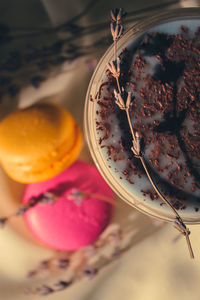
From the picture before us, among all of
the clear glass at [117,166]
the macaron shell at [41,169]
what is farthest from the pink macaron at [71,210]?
the clear glass at [117,166]

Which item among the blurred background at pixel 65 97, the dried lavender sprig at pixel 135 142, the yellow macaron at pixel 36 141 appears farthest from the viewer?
the blurred background at pixel 65 97

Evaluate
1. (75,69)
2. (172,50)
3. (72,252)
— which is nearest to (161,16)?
(172,50)

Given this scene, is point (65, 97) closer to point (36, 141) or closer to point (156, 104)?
point (36, 141)

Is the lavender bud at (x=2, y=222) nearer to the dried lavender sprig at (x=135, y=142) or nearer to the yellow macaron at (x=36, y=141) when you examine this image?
the yellow macaron at (x=36, y=141)

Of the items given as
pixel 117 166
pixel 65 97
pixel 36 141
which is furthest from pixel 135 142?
pixel 65 97

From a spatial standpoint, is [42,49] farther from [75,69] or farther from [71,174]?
[71,174]

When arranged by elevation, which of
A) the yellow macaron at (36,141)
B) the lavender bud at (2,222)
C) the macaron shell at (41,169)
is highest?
the yellow macaron at (36,141)
